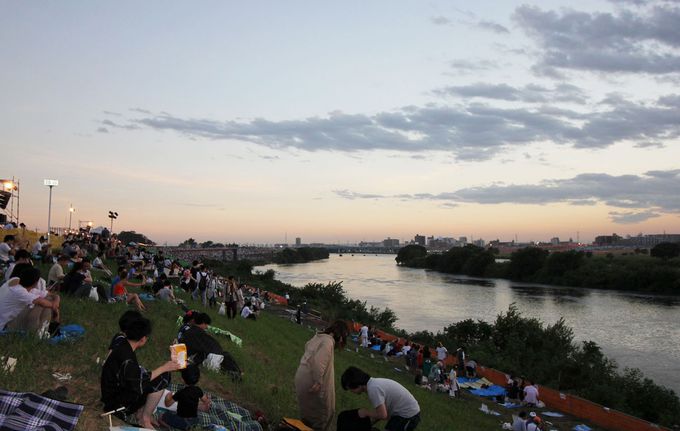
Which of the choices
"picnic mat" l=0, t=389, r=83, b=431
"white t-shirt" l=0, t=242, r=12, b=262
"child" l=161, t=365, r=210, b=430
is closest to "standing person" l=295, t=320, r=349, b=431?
"child" l=161, t=365, r=210, b=430

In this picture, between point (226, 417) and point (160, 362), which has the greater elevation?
point (160, 362)

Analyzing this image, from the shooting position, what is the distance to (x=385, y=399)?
5.90 metres

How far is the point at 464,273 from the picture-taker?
118m

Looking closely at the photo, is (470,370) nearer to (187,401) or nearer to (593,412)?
(593,412)

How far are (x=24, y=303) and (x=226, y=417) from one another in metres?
3.67

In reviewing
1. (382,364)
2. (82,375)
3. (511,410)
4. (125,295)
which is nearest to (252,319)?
(382,364)

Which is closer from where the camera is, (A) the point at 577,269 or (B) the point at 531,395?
(B) the point at 531,395

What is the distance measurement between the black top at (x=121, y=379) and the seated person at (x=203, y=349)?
10.5 ft

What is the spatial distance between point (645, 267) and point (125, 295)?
273 feet

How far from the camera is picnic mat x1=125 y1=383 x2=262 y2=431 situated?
20.3ft

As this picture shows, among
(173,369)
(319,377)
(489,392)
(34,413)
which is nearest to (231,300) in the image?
(489,392)

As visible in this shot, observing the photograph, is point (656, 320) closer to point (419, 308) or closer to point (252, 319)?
point (419, 308)

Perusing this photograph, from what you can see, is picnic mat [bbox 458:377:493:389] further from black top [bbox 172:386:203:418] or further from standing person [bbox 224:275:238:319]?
black top [bbox 172:386:203:418]

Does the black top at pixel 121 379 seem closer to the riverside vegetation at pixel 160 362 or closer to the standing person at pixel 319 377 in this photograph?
the riverside vegetation at pixel 160 362
